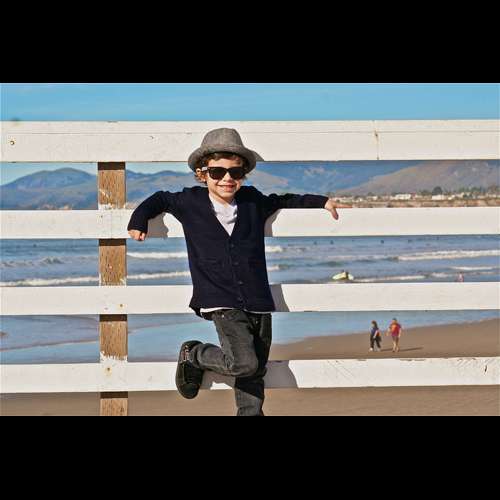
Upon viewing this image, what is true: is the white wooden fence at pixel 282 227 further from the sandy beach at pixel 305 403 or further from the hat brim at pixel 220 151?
the sandy beach at pixel 305 403

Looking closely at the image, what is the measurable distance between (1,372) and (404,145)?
260 cm

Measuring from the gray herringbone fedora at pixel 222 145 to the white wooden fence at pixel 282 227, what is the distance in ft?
0.41

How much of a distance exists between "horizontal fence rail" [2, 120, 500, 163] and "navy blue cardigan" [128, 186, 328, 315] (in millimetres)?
286

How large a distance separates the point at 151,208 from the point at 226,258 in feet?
1.55

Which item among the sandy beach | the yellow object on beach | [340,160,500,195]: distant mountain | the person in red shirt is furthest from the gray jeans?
[340,160,500,195]: distant mountain

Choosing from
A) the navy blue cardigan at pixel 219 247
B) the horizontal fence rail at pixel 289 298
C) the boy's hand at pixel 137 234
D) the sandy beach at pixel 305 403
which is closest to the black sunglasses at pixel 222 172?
the navy blue cardigan at pixel 219 247

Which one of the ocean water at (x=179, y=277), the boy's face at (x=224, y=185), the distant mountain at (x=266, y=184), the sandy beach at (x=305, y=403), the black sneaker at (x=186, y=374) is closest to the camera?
the boy's face at (x=224, y=185)

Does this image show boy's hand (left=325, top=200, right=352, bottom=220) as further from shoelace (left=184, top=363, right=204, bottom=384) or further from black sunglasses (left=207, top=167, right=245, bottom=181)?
shoelace (left=184, top=363, right=204, bottom=384)

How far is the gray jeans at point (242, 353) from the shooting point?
256 cm

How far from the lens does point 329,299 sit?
2826 mm

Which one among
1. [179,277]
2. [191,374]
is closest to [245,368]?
[191,374]

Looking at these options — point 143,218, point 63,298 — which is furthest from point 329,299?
point 63,298

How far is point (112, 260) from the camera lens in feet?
9.25

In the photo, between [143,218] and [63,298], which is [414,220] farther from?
[63,298]
